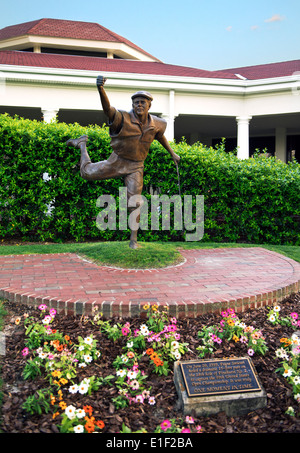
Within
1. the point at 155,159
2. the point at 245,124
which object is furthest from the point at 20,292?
the point at 245,124

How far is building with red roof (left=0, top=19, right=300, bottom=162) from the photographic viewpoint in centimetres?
1338

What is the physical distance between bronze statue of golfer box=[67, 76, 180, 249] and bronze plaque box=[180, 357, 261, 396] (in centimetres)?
314

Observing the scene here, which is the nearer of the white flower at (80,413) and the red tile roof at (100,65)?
the white flower at (80,413)

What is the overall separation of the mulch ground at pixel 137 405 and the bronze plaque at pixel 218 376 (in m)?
0.15

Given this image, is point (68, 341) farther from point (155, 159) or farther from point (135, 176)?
point (155, 159)

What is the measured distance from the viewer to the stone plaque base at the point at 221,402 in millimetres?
2893

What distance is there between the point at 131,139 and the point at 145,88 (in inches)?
368

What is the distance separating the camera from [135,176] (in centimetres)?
594

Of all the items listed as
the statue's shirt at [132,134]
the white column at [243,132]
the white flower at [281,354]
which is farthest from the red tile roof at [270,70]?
the white flower at [281,354]

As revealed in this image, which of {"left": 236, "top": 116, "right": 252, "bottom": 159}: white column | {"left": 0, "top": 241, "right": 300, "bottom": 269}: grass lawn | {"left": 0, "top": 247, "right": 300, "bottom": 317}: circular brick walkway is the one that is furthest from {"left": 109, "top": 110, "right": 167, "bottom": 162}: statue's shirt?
{"left": 236, "top": 116, "right": 252, "bottom": 159}: white column

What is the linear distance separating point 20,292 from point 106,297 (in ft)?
3.21
